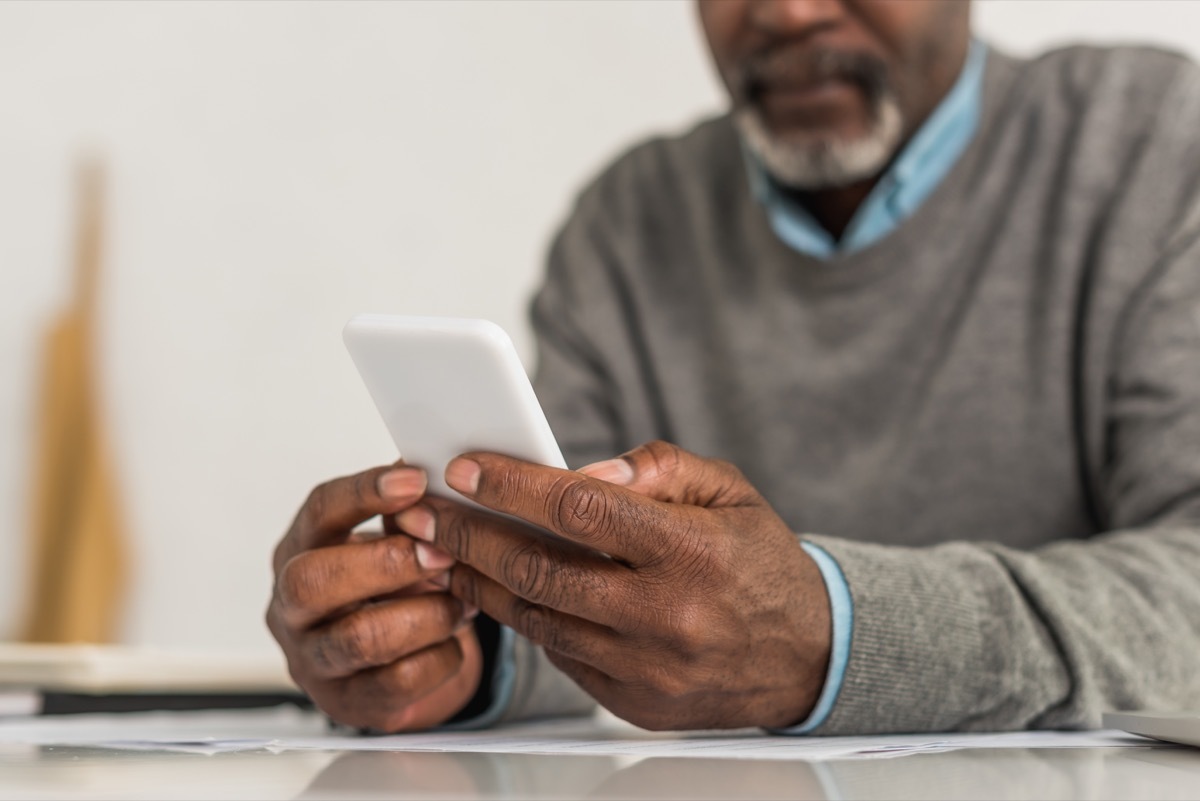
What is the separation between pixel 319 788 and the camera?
1.85ft

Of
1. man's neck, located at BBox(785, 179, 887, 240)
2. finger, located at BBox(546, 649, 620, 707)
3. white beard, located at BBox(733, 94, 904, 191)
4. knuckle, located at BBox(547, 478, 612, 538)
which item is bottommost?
finger, located at BBox(546, 649, 620, 707)

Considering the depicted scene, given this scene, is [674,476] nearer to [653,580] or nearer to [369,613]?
[653,580]

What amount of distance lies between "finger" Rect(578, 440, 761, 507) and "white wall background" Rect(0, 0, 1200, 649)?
2.03 m

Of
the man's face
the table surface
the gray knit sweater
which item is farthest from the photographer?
the man's face

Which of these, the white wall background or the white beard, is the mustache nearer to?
the white beard

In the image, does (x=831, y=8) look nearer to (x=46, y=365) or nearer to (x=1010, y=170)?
(x=1010, y=170)

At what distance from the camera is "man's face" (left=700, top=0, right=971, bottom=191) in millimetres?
1401

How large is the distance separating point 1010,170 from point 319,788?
1191 millimetres

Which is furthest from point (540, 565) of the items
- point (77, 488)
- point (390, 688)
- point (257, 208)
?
point (77, 488)

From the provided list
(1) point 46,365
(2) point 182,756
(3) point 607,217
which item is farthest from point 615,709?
(1) point 46,365

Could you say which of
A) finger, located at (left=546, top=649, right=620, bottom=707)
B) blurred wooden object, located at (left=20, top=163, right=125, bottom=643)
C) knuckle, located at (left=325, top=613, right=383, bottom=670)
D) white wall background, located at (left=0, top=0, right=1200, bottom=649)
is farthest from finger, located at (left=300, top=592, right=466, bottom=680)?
blurred wooden object, located at (left=20, top=163, right=125, bottom=643)

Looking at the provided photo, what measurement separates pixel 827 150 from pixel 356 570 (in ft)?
2.81

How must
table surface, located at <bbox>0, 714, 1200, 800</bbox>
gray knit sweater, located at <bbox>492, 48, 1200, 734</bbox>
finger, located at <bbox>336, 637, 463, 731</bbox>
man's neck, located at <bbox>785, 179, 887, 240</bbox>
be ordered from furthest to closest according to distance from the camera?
man's neck, located at <bbox>785, 179, 887, 240</bbox>
gray knit sweater, located at <bbox>492, 48, 1200, 734</bbox>
finger, located at <bbox>336, 637, 463, 731</bbox>
table surface, located at <bbox>0, 714, 1200, 800</bbox>

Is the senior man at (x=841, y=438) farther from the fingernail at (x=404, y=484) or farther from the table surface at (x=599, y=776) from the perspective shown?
the table surface at (x=599, y=776)
